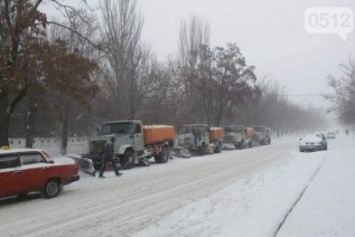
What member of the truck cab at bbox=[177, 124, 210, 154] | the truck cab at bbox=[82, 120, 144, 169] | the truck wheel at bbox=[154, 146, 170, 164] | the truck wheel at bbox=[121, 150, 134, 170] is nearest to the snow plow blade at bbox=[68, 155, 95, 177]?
the truck cab at bbox=[82, 120, 144, 169]

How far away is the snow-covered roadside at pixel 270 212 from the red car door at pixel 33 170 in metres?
5.04

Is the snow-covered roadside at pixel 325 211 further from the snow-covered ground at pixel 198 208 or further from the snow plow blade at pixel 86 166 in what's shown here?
the snow plow blade at pixel 86 166

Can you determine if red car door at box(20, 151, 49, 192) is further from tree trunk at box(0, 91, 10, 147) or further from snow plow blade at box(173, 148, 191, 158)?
snow plow blade at box(173, 148, 191, 158)

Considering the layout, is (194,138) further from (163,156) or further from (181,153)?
(163,156)

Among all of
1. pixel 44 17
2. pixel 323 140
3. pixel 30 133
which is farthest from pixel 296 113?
pixel 44 17

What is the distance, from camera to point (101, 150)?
23.5 m

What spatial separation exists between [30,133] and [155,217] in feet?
71.9

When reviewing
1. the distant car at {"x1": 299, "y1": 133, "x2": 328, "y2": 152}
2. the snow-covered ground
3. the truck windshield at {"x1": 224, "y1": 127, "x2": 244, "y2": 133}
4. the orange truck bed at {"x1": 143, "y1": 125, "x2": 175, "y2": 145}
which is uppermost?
the truck windshield at {"x1": 224, "y1": 127, "x2": 244, "y2": 133}

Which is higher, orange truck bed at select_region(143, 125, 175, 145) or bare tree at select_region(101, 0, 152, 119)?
bare tree at select_region(101, 0, 152, 119)

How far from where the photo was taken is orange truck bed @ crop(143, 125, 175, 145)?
26891mm

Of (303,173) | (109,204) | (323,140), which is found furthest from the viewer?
(323,140)

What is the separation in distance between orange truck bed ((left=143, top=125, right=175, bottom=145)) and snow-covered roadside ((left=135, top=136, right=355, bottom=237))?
12.2m

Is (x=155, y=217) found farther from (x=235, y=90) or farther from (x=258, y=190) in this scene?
(x=235, y=90)

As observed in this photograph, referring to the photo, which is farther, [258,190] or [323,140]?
[323,140]
